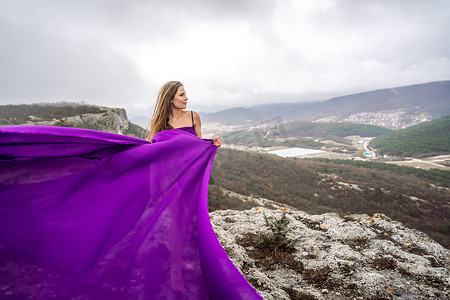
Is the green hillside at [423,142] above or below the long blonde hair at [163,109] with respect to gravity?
below

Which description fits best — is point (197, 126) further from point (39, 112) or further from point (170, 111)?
point (39, 112)

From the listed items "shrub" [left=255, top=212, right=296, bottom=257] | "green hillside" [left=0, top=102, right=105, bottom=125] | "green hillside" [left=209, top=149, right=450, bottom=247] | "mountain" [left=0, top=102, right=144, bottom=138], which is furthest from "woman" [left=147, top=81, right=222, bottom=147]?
"green hillside" [left=0, top=102, right=105, bottom=125]

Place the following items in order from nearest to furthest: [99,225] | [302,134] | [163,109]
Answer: [99,225]
[163,109]
[302,134]

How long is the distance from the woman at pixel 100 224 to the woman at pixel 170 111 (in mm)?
860

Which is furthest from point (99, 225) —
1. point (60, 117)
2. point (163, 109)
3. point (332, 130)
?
point (332, 130)

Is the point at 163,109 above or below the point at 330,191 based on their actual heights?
above

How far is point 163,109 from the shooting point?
11.2ft

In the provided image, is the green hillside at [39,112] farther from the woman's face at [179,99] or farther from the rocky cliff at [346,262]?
the rocky cliff at [346,262]

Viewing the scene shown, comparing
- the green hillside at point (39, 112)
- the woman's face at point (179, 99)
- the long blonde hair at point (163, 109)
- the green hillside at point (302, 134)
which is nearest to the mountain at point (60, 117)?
the green hillside at point (39, 112)

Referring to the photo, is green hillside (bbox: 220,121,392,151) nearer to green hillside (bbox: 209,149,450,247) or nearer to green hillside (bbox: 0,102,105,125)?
green hillside (bbox: 209,149,450,247)

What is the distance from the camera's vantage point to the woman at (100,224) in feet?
5.71

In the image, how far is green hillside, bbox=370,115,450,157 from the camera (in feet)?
232

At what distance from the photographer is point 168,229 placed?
2.18m

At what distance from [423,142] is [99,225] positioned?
104 m
